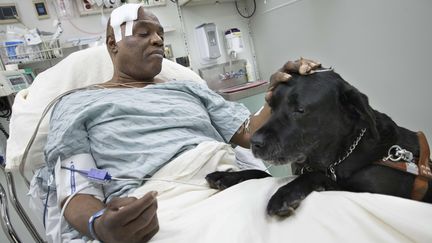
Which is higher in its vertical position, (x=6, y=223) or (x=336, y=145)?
(x=336, y=145)

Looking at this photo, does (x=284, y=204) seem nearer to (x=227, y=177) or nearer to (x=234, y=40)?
(x=227, y=177)

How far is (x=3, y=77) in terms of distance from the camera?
5.07 ft

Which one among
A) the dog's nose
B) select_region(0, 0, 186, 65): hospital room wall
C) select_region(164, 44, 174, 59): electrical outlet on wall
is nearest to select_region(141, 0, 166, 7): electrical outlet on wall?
select_region(0, 0, 186, 65): hospital room wall

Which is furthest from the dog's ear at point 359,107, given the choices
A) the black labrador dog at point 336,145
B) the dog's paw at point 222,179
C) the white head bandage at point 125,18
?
the white head bandage at point 125,18

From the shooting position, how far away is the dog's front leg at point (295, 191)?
621 mm

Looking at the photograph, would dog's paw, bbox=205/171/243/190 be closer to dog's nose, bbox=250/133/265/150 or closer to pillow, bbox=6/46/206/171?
dog's nose, bbox=250/133/265/150

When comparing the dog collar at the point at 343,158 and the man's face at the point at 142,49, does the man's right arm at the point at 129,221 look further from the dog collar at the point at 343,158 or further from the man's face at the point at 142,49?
the man's face at the point at 142,49

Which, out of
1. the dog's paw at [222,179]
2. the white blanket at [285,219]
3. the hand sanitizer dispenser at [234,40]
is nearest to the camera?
the white blanket at [285,219]

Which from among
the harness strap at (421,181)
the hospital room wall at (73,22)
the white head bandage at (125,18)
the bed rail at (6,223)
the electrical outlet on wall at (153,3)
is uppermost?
the electrical outlet on wall at (153,3)

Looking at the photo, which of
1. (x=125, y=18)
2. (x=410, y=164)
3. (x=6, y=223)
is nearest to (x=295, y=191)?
(x=410, y=164)

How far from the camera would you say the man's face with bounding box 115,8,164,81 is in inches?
45.1

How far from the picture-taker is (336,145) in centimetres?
71

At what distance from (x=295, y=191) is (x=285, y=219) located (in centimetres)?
7

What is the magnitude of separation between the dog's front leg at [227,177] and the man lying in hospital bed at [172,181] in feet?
0.09
